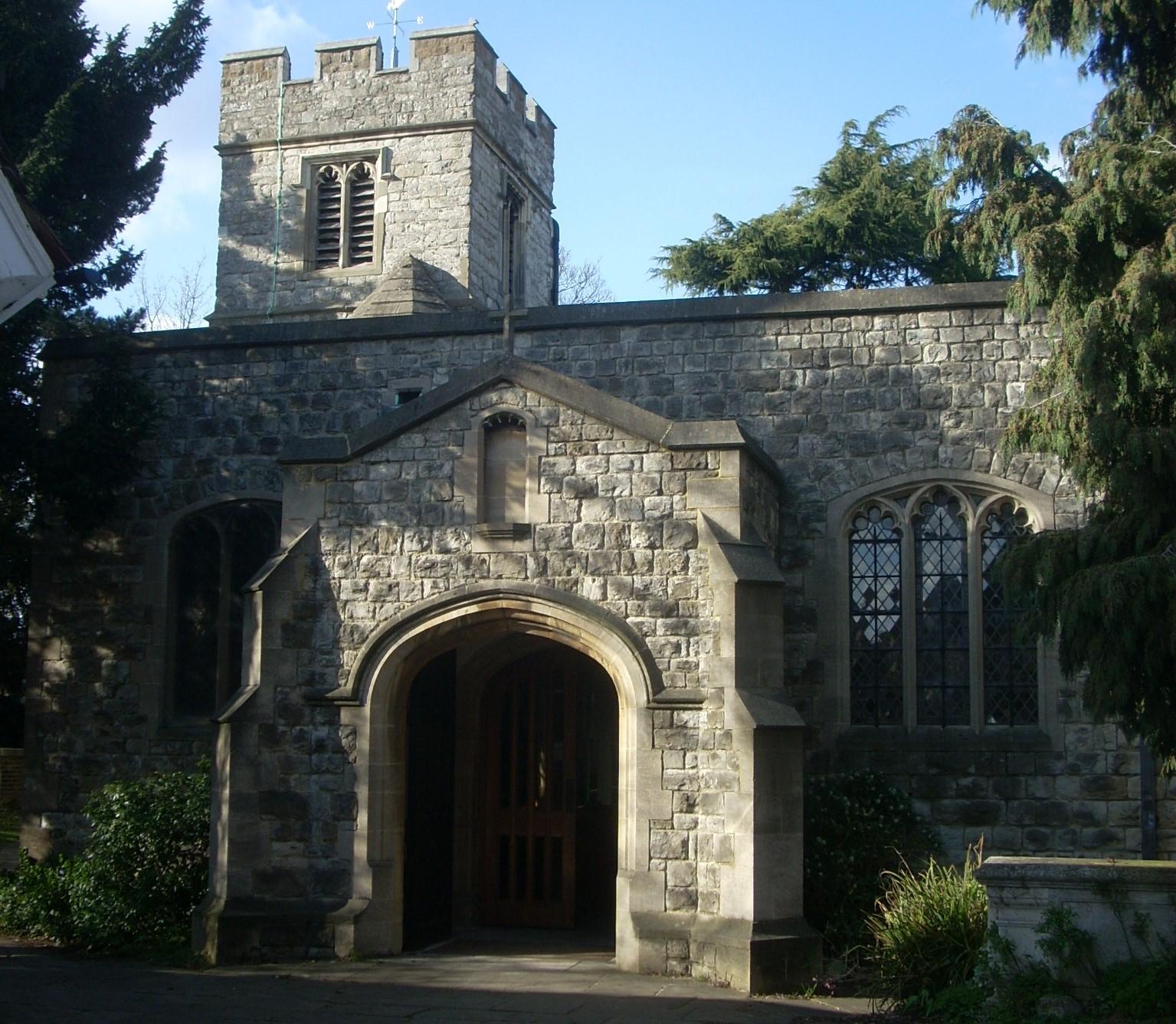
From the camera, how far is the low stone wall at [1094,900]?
9.12 m

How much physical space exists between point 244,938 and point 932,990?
529cm

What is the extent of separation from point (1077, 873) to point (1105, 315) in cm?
369

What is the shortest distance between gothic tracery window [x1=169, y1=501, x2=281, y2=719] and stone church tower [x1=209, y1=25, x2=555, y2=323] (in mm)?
8866

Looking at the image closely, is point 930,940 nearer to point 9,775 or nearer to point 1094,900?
point 1094,900

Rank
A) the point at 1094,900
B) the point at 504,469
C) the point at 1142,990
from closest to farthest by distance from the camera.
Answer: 1. the point at 1142,990
2. the point at 1094,900
3. the point at 504,469

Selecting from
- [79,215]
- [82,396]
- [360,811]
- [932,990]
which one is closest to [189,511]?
[82,396]

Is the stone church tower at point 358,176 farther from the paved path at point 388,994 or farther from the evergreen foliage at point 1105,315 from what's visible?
the paved path at point 388,994

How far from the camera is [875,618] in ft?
44.5

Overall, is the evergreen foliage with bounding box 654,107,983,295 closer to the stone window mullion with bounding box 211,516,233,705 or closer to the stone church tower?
the stone church tower

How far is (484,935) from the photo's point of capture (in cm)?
1329

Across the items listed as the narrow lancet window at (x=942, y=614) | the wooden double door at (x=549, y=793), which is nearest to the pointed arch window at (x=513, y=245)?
the wooden double door at (x=549, y=793)

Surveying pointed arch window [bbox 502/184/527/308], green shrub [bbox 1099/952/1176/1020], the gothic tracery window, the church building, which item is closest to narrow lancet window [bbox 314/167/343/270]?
pointed arch window [bbox 502/184/527/308]

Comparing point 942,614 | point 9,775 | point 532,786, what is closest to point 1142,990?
point 942,614

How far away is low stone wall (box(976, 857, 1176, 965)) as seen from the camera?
29.9 ft
